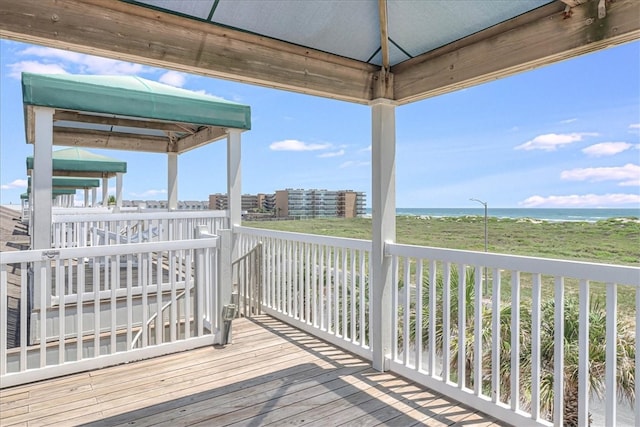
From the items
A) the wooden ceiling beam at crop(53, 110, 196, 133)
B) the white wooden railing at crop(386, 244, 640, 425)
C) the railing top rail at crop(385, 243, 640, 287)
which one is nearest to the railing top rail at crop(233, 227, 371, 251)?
the white wooden railing at crop(386, 244, 640, 425)

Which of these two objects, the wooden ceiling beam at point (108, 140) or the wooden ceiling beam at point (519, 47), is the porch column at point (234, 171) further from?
the wooden ceiling beam at point (519, 47)

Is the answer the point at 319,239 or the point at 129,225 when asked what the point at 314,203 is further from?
the point at 319,239

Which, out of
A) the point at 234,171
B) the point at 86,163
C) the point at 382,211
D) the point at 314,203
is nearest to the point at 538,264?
the point at 382,211

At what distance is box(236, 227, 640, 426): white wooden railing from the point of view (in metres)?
1.96

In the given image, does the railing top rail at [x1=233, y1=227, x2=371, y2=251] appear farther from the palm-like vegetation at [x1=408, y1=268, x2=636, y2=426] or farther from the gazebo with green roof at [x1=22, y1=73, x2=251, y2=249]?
the gazebo with green roof at [x1=22, y1=73, x2=251, y2=249]

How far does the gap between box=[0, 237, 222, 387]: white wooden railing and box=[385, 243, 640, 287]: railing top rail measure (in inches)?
73.9

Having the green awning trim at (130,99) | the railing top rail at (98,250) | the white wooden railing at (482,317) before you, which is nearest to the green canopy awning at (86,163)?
the green awning trim at (130,99)

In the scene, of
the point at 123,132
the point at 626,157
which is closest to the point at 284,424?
the point at 123,132

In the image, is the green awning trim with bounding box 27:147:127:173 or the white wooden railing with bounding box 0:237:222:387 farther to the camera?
the green awning trim with bounding box 27:147:127:173

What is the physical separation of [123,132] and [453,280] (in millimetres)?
6540

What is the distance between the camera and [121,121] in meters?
6.35

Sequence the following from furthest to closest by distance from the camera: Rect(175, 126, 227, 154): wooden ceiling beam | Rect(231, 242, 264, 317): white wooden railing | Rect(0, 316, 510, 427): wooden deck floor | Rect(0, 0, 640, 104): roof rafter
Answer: Rect(175, 126, 227, 154): wooden ceiling beam
Rect(231, 242, 264, 317): white wooden railing
Rect(0, 316, 510, 427): wooden deck floor
Rect(0, 0, 640, 104): roof rafter

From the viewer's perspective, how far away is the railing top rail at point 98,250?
2561mm

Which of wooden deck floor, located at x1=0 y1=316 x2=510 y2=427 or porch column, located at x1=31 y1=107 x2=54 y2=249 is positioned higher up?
porch column, located at x1=31 y1=107 x2=54 y2=249
